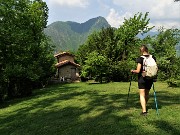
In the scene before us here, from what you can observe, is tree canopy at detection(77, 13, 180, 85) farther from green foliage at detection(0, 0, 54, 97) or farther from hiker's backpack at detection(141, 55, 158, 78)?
hiker's backpack at detection(141, 55, 158, 78)

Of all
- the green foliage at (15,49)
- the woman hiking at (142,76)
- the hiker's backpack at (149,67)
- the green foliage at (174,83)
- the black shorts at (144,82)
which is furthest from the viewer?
the green foliage at (174,83)

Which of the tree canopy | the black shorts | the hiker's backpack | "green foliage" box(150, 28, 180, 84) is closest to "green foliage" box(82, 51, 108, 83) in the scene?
the tree canopy

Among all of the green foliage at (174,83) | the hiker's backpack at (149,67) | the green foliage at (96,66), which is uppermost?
the green foliage at (96,66)

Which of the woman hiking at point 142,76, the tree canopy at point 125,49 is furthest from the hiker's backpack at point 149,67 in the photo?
the tree canopy at point 125,49

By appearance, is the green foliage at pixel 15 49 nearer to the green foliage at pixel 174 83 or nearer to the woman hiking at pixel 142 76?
the green foliage at pixel 174 83

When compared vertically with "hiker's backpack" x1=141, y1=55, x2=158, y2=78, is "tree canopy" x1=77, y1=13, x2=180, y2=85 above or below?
above

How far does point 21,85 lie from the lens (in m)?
31.8

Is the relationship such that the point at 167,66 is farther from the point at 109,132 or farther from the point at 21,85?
the point at 109,132

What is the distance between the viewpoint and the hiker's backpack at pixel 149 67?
10844mm

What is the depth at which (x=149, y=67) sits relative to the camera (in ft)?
35.6

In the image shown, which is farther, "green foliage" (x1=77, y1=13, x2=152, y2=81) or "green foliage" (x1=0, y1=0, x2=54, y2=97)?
"green foliage" (x1=77, y1=13, x2=152, y2=81)

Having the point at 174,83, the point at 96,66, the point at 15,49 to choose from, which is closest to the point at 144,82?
the point at 174,83

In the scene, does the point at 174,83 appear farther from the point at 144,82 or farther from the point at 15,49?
the point at 144,82

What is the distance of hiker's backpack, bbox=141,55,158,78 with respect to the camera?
1084 centimetres
